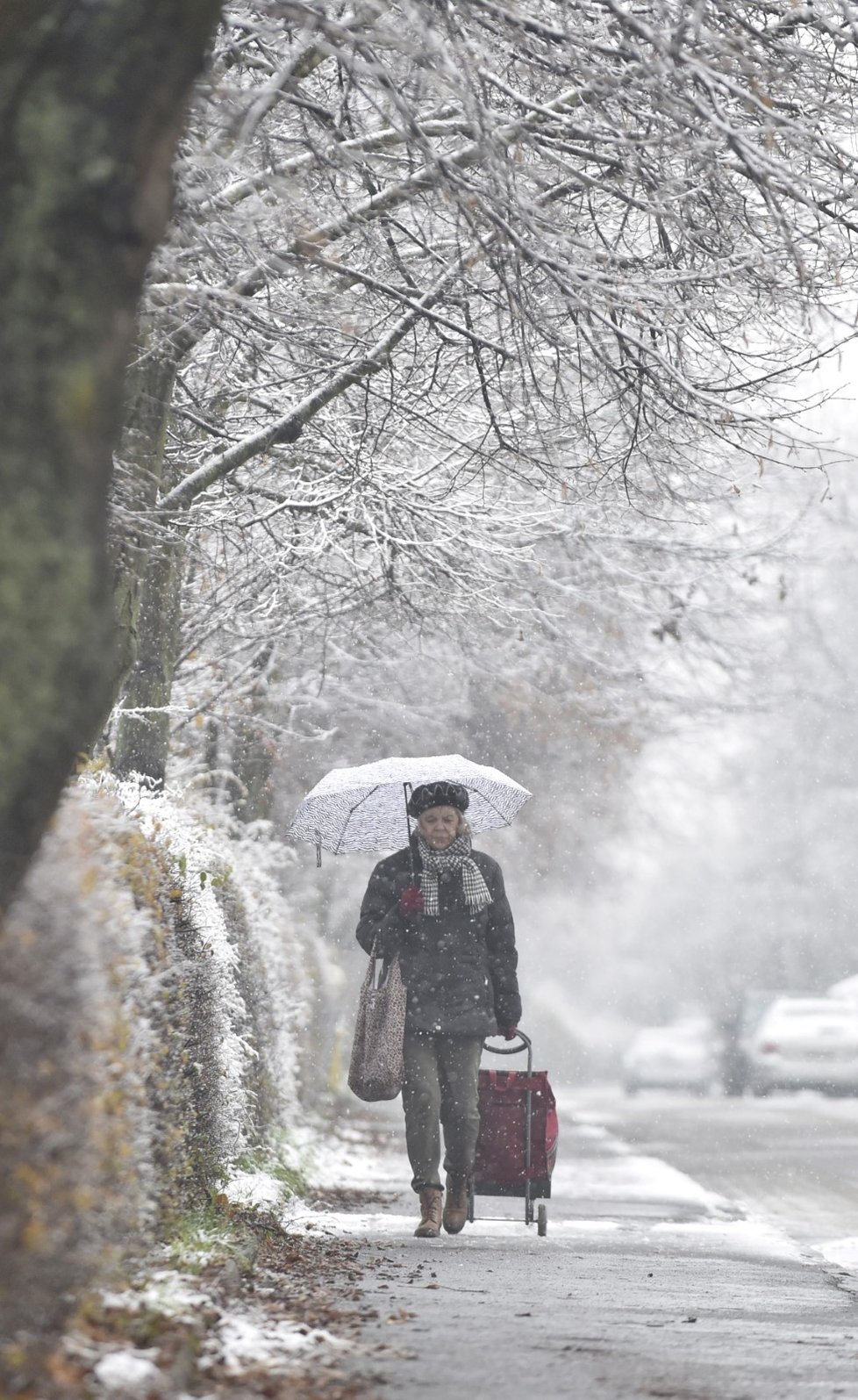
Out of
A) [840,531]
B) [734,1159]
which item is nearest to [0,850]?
[734,1159]

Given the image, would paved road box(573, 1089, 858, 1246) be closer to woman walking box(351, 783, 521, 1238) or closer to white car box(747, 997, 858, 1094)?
white car box(747, 997, 858, 1094)

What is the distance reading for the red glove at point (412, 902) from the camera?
846 cm

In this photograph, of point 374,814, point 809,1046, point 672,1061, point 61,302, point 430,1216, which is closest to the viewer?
point 61,302

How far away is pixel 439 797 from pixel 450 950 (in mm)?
726

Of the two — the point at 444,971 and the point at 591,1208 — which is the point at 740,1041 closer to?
the point at 591,1208

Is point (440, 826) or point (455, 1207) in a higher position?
point (440, 826)

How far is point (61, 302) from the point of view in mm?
3166

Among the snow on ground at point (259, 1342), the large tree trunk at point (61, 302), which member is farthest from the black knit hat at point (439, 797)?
the large tree trunk at point (61, 302)

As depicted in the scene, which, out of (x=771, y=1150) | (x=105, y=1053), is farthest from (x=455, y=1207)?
(x=771, y=1150)

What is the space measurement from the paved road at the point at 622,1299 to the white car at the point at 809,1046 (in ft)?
47.3

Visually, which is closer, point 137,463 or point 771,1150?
point 137,463

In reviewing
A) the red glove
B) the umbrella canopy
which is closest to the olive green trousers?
the red glove

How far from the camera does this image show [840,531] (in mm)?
37406

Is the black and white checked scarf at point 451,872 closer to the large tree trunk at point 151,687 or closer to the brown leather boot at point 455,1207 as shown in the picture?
the brown leather boot at point 455,1207
